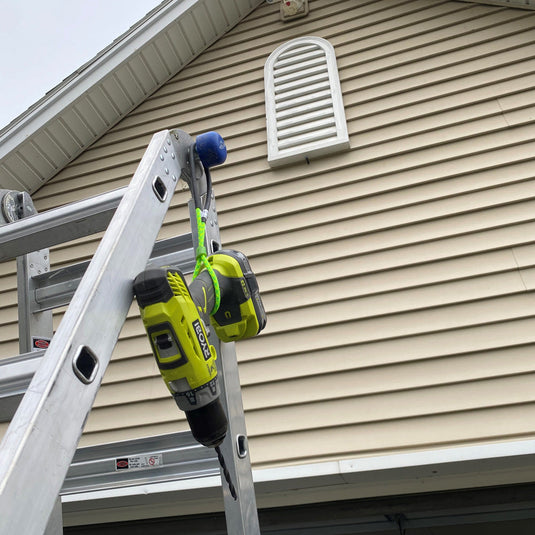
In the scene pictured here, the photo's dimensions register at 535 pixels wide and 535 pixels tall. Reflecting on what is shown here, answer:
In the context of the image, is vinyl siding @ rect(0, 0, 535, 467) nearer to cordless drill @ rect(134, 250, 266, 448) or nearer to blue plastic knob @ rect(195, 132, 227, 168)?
blue plastic knob @ rect(195, 132, 227, 168)

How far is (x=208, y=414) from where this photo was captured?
98 centimetres

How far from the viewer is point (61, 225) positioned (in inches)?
50.6

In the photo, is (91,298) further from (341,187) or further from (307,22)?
(307,22)

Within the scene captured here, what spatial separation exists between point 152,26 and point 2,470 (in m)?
4.27

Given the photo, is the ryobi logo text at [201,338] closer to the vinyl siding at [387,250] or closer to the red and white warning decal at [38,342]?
the red and white warning decal at [38,342]

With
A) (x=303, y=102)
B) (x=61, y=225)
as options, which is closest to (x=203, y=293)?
(x=61, y=225)

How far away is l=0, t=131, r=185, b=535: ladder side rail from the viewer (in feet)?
2.05

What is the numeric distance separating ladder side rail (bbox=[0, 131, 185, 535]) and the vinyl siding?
2.13 meters

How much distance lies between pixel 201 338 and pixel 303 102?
125 inches

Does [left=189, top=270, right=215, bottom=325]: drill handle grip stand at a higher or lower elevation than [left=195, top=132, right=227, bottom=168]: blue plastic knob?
lower

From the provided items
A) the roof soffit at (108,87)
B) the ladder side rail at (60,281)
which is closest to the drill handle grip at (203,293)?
the ladder side rail at (60,281)

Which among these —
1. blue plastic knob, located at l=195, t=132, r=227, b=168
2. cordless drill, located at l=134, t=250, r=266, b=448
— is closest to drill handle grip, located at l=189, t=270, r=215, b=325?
cordless drill, located at l=134, t=250, r=266, b=448

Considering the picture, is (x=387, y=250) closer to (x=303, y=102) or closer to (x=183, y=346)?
(x=303, y=102)

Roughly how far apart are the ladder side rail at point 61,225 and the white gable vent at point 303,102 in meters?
2.46
